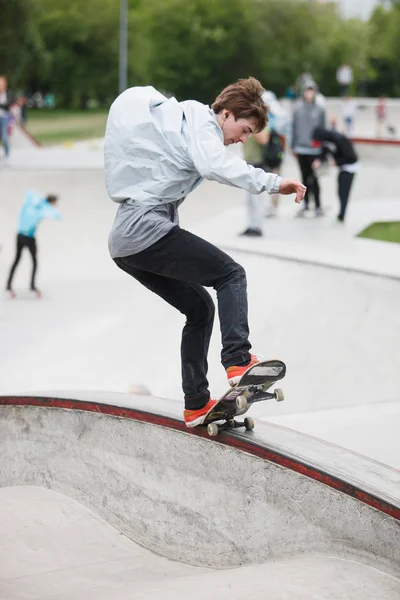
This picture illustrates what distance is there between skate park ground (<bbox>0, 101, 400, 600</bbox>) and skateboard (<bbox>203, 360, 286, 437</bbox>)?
0.16 m

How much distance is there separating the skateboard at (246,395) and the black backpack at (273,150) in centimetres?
854

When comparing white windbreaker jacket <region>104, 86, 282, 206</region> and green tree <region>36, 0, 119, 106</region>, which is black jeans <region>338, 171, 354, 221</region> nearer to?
white windbreaker jacket <region>104, 86, 282, 206</region>

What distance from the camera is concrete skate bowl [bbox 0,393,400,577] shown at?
3.84m

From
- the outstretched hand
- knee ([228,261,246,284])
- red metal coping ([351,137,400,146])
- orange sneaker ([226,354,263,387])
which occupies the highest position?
the outstretched hand

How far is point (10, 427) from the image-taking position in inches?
228

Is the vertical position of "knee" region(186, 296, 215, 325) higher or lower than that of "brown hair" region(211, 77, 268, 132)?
lower

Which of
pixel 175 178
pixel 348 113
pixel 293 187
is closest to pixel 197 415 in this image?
pixel 175 178

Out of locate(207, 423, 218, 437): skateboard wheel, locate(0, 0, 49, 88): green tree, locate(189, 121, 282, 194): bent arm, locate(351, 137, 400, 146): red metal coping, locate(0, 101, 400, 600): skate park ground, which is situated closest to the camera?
locate(189, 121, 282, 194): bent arm

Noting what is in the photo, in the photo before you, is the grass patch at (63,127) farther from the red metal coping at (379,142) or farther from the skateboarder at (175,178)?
the skateboarder at (175,178)

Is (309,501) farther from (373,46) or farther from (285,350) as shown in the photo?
(373,46)

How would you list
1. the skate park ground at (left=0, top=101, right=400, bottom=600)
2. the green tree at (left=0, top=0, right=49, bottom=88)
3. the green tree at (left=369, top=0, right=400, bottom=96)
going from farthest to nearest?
the green tree at (left=369, top=0, right=400, bottom=96), the green tree at (left=0, top=0, right=49, bottom=88), the skate park ground at (left=0, top=101, right=400, bottom=600)

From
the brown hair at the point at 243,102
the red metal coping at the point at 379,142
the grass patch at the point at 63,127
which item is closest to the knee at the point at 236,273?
the brown hair at the point at 243,102

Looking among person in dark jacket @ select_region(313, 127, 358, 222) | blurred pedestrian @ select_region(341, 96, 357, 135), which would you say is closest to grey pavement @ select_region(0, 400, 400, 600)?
person in dark jacket @ select_region(313, 127, 358, 222)

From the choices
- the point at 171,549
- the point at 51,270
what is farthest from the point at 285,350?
the point at 51,270
